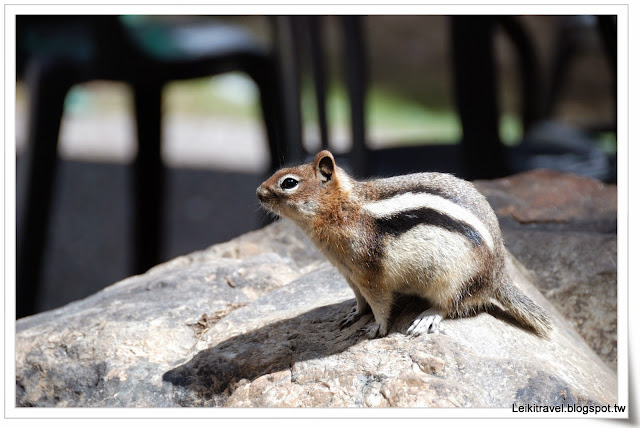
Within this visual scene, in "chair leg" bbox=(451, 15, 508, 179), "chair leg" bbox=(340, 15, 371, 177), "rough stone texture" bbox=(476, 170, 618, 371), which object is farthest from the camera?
"chair leg" bbox=(451, 15, 508, 179)

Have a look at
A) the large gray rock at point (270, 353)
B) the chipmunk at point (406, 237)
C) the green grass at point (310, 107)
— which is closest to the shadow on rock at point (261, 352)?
the large gray rock at point (270, 353)

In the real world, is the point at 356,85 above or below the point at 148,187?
above

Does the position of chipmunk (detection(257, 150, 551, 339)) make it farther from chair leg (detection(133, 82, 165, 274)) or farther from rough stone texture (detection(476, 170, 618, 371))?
chair leg (detection(133, 82, 165, 274))

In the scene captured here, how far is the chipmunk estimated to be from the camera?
7.09 feet

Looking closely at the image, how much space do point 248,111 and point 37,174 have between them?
208cm

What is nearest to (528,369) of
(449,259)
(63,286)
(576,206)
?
(449,259)

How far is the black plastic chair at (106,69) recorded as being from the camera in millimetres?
3594

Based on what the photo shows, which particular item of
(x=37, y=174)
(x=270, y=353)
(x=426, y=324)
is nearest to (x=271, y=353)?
(x=270, y=353)

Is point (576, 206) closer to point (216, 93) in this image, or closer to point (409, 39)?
point (409, 39)

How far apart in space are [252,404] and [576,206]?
2.04 meters

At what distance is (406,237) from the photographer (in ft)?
7.13

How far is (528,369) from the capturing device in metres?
2.04

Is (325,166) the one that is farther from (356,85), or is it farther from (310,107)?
(356,85)

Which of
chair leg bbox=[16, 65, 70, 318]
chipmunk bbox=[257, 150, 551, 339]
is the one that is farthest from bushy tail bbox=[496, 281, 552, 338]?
chair leg bbox=[16, 65, 70, 318]
